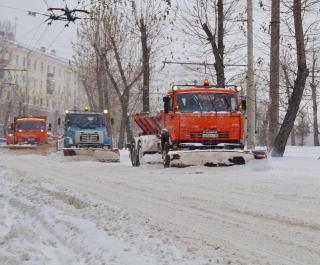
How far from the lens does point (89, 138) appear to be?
84.2 ft

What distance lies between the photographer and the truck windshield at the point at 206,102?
17094mm

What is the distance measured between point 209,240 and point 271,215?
182 cm

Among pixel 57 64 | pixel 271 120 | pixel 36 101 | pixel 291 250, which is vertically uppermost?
pixel 57 64

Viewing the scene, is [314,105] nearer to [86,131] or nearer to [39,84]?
[86,131]

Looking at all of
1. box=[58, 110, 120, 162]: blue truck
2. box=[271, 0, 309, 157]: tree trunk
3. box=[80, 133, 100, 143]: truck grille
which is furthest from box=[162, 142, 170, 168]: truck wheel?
box=[80, 133, 100, 143]: truck grille

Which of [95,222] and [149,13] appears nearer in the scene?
[95,222]

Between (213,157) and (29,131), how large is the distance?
23434 millimetres

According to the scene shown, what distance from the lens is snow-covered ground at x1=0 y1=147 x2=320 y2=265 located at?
521 centimetres

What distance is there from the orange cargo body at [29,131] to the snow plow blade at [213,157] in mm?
22475

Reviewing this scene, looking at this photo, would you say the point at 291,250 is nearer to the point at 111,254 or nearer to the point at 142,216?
the point at 111,254

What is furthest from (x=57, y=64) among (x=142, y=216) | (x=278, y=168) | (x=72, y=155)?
(x=142, y=216)

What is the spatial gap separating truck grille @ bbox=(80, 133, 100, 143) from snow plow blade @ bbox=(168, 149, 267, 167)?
32.7 feet

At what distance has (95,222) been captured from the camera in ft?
22.5

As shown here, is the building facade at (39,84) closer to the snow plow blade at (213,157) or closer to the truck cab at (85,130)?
the truck cab at (85,130)
